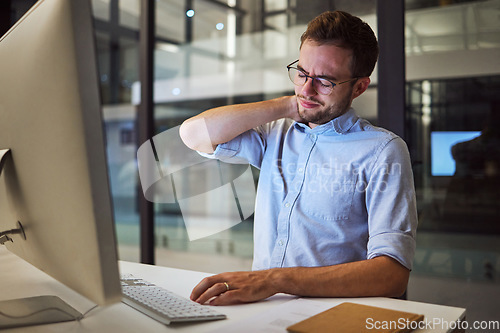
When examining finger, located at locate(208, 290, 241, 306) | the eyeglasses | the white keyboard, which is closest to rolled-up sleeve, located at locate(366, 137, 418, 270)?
the eyeglasses

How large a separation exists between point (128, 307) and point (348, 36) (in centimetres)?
107

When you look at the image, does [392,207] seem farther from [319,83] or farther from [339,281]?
[319,83]

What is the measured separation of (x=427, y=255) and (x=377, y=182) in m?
0.90

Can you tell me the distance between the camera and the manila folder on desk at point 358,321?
80cm

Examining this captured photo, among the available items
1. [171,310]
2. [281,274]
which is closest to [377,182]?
[281,274]

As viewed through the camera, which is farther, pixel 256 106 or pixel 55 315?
pixel 256 106

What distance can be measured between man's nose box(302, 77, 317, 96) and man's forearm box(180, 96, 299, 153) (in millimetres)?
72

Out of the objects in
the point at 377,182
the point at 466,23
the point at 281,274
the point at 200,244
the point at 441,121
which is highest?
the point at 466,23

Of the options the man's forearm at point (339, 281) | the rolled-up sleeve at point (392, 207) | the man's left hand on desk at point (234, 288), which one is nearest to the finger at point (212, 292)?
the man's left hand on desk at point (234, 288)

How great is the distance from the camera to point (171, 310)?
3.00 feet

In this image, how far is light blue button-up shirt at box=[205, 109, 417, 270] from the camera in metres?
1.31

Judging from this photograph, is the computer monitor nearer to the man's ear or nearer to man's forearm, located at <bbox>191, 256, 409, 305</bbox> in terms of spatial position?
man's forearm, located at <bbox>191, 256, 409, 305</bbox>

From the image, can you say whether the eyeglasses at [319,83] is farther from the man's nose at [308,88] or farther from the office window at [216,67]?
the office window at [216,67]

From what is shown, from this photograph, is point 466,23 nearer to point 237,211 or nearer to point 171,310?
point 237,211
